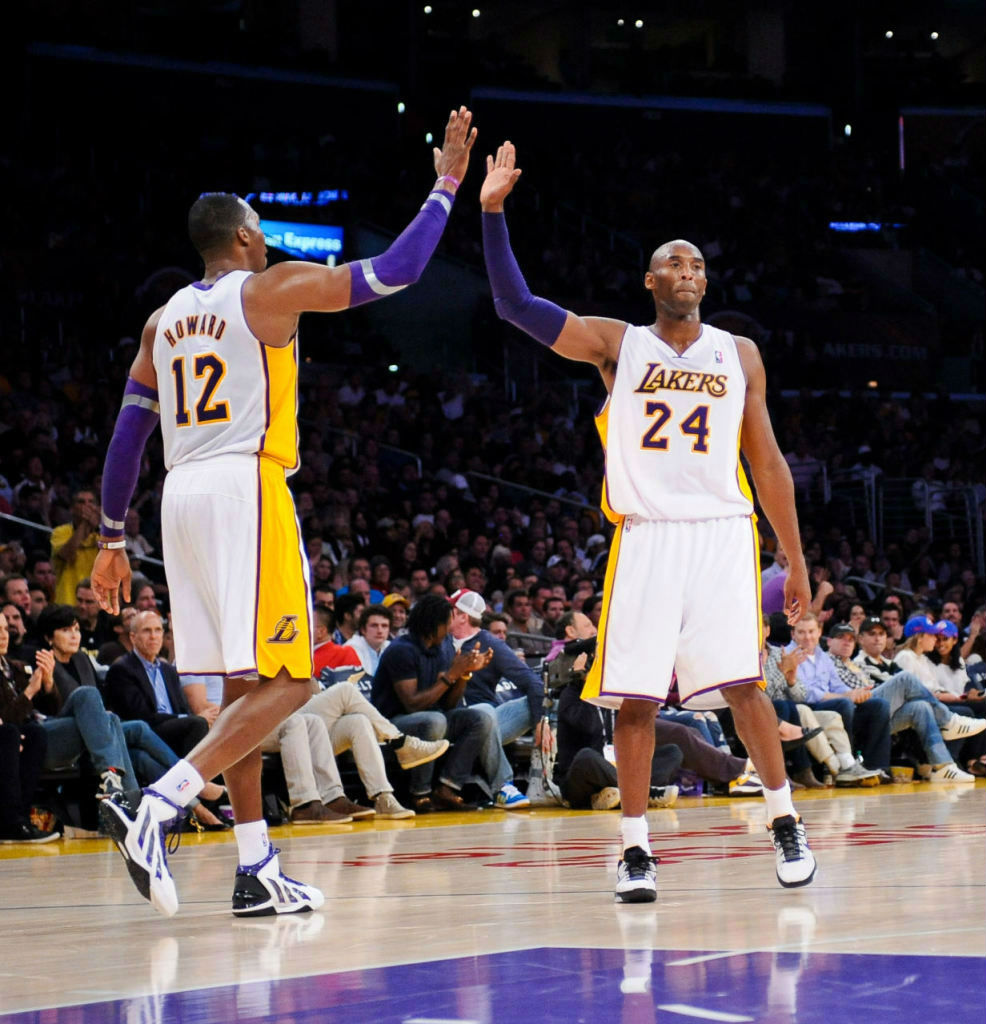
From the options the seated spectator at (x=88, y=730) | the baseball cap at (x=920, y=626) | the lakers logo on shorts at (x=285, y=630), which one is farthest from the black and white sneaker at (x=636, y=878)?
the baseball cap at (x=920, y=626)

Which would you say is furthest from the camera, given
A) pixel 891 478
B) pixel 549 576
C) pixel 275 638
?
pixel 891 478

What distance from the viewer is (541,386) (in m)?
22.9

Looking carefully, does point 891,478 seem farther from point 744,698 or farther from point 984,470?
point 744,698

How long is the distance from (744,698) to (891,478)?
1776 cm

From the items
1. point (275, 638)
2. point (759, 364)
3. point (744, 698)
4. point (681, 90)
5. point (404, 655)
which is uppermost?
point (681, 90)

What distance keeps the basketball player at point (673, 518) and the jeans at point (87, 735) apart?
12.8 feet

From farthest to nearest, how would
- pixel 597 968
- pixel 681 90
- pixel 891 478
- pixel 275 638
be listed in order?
1. pixel 681 90
2. pixel 891 478
3. pixel 275 638
4. pixel 597 968

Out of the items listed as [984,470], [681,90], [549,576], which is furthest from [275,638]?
[681,90]

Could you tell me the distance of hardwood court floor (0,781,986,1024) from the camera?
3170 mm

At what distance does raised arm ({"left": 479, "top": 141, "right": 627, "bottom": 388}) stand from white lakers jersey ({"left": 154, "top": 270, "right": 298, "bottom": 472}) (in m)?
0.78

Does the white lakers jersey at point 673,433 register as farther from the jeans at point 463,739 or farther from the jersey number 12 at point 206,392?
the jeans at point 463,739

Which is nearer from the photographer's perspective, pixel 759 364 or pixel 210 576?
pixel 210 576

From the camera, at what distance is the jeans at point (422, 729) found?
10109 millimetres

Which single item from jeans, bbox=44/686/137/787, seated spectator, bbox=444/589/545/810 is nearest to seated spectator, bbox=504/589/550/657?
seated spectator, bbox=444/589/545/810
